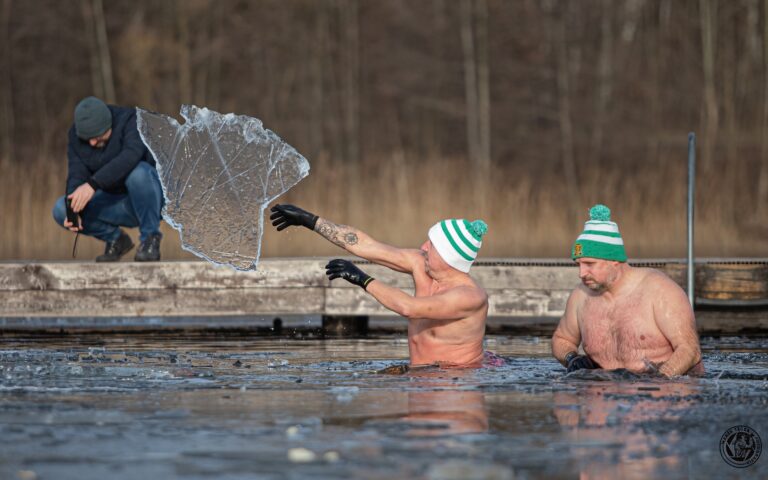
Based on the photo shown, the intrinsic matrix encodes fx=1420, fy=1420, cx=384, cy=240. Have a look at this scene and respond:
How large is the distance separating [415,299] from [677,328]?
138 cm

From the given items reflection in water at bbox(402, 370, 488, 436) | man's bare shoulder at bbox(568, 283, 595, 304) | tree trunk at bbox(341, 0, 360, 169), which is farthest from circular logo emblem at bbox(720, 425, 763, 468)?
tree trunk at bbox(341, 0, 360, 169)

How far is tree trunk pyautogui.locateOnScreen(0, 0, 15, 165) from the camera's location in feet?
89.5

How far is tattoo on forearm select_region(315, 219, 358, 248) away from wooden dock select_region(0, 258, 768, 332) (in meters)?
2.50

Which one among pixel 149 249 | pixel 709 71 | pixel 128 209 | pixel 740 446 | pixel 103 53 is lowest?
pixel 740 446

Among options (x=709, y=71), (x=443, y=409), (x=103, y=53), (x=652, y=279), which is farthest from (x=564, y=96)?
(x=443, y=409)

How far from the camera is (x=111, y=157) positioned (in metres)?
10.6

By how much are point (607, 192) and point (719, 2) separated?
11834 millimetres

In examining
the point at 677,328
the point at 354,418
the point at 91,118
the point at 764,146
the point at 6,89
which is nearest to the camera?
the point at 354,418

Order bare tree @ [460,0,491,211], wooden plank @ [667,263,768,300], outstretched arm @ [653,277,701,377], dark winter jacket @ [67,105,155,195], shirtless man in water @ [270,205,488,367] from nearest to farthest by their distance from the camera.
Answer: outstretched arm @ [653,277,701,377], shirtless man in water @ [270,205,488,367], dark winter jacket @ [67,105,155,195], wooden plank @ [667,263,768,300], bare tree @ [460,0,491,211]

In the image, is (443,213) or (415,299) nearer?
(415,299)

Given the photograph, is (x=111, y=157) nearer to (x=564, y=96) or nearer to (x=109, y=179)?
(x=109, y=179)

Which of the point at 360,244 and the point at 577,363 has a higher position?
the point at 360,244

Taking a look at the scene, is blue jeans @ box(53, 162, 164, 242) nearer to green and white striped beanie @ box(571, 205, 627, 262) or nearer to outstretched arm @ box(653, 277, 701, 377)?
green and white striped beanie @ box(571, 205, 627, 262)

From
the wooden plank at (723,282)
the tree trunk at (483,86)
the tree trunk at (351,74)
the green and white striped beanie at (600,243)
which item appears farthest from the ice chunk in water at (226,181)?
the tree trunk at (351,74)
